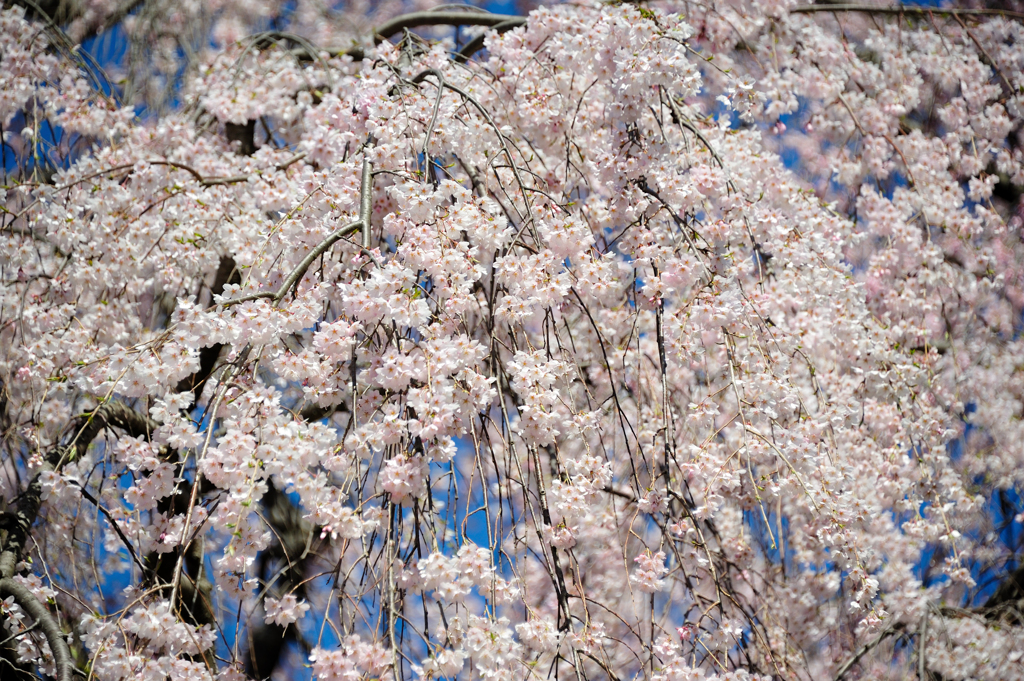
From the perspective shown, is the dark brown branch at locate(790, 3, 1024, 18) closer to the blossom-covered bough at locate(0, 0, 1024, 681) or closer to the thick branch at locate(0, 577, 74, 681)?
the blossom-covered bough at locate(0, 0, 1024, 681)

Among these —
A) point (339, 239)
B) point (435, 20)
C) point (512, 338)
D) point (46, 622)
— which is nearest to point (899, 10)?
point (435, 20)

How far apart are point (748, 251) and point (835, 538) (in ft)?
3.04

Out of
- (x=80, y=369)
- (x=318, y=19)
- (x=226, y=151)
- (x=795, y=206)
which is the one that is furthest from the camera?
(x=318, y=19)

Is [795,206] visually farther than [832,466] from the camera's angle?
Yes

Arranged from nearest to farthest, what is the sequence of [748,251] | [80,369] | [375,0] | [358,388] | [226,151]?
[358,388] < [80,369] < [748,251] < [226,151] < [375,0]

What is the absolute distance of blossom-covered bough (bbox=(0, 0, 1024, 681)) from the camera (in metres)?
1.84

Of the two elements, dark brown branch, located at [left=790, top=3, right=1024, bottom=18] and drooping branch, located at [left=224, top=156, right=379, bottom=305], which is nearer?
drooping branch, located at [left=224, top=156, right=379, bottom=305]

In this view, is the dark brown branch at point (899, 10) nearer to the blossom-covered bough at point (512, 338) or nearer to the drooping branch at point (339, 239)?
the blossom-covered bough at point (512, 338)

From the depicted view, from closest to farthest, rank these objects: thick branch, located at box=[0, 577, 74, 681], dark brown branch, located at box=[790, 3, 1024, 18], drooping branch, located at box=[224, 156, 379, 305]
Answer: drooping branch, located at box=[224, 156, 379, 305], thick branch, located at box=[0, 577, 74, 681], dark brown branch, located at box=[790, 3, 1024, 18]

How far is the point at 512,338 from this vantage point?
2010mm

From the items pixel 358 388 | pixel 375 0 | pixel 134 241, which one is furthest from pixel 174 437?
pixel 375 0

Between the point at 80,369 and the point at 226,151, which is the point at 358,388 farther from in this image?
the point at 226,151

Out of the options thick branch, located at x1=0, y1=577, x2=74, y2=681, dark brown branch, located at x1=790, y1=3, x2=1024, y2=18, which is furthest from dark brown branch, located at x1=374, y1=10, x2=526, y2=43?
thick branch, located at x1=0, y1=577, x2=74, y2=681

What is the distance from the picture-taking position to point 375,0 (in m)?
6.34
